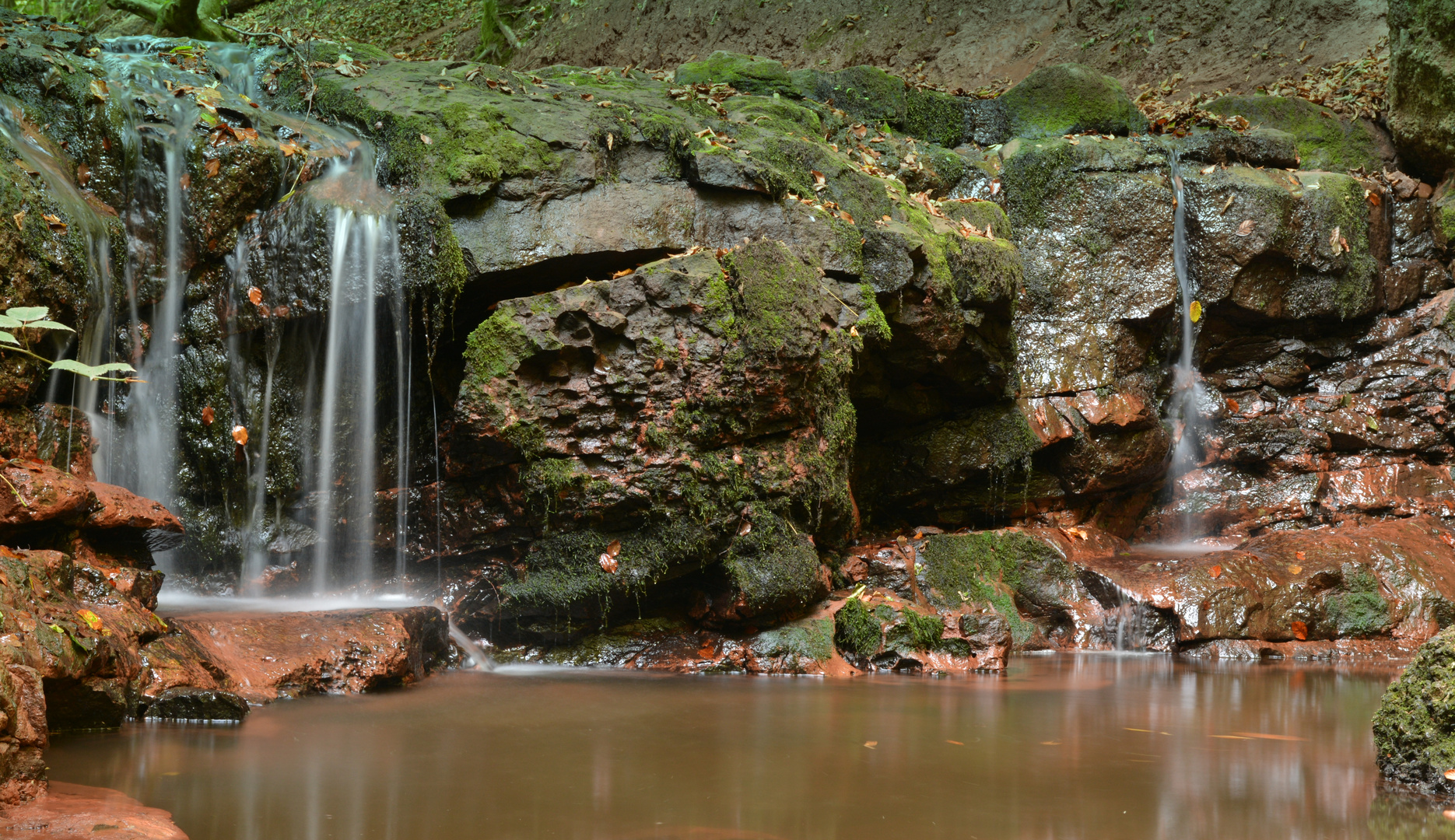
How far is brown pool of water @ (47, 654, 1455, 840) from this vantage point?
3.09 metres

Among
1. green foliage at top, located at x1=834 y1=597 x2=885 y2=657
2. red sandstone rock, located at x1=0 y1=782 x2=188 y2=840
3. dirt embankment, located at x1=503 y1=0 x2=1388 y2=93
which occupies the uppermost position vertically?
dirt embankment, located at x1=503 y1=0 x2=1388 y2=93

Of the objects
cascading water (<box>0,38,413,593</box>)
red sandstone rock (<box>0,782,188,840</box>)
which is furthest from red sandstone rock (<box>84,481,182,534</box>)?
red sandstone rock (<box>0,782,188,840</box>)

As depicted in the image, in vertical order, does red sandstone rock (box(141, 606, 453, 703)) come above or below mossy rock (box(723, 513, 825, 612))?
below

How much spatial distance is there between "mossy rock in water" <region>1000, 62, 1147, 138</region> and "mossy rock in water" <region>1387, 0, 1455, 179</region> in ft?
9.83

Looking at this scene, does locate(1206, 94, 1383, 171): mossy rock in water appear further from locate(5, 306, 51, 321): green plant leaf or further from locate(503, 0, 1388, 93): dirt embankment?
locate(5, 306, 51, 321): green plant leaf

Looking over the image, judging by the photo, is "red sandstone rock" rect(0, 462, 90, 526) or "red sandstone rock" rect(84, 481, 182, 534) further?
"red sandstone rock" rect(84, 481, 182, 534)

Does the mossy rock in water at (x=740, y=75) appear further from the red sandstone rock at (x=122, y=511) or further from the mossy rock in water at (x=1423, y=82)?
the mossy rock in water at (x=1423, y=82)

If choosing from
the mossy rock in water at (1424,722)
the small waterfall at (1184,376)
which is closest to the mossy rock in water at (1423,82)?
the small waterfall at (1184,376)

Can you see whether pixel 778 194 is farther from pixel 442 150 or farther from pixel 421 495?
pixel 421 495

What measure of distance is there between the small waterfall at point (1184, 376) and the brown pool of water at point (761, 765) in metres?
4.76

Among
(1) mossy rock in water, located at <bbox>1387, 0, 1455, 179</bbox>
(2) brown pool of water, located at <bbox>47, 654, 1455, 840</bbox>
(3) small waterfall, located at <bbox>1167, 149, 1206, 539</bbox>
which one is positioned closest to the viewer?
(2) brown pool of water, located at <bbox>47, 654, 1455, 840</bbox>

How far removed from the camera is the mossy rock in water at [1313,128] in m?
11.5

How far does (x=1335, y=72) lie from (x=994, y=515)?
27.1ft

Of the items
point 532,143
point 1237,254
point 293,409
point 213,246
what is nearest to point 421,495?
point 293,409
